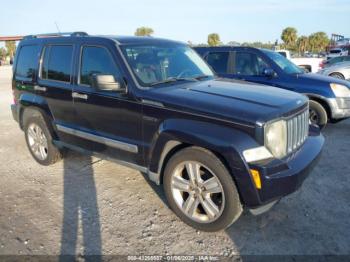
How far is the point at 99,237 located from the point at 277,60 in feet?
18.7

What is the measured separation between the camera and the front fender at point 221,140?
297cm

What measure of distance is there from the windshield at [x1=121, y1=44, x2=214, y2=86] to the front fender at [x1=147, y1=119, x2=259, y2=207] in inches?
30.8

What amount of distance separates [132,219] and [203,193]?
89cm

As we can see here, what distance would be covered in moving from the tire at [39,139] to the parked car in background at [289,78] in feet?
13.6

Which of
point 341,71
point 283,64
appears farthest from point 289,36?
point 283,64

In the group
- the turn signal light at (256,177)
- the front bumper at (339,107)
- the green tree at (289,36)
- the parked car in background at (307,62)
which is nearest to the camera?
the turn signal light at (256,177)

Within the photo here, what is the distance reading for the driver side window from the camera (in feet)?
24.0

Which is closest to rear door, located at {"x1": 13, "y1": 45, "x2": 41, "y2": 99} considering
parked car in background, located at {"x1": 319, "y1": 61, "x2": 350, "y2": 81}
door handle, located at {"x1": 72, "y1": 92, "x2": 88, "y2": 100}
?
door handle, located at {"x1": 72, "y1": 92, "x2": 88, "y2": 100}

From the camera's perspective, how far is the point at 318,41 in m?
74.8

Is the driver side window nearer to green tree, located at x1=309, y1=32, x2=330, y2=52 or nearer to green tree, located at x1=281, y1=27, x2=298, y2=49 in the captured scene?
green tree, located at x1=281, y1=27, x2=298, y2=49

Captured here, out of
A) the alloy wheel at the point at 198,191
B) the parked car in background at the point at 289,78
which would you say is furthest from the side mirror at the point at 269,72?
the alloy wheel at the point at 198,191

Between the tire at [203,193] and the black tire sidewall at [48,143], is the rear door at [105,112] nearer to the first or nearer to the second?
the tire at [203,193]

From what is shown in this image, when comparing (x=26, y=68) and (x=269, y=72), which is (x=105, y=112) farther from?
(x=269, y=72)

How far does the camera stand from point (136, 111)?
12.3ft
